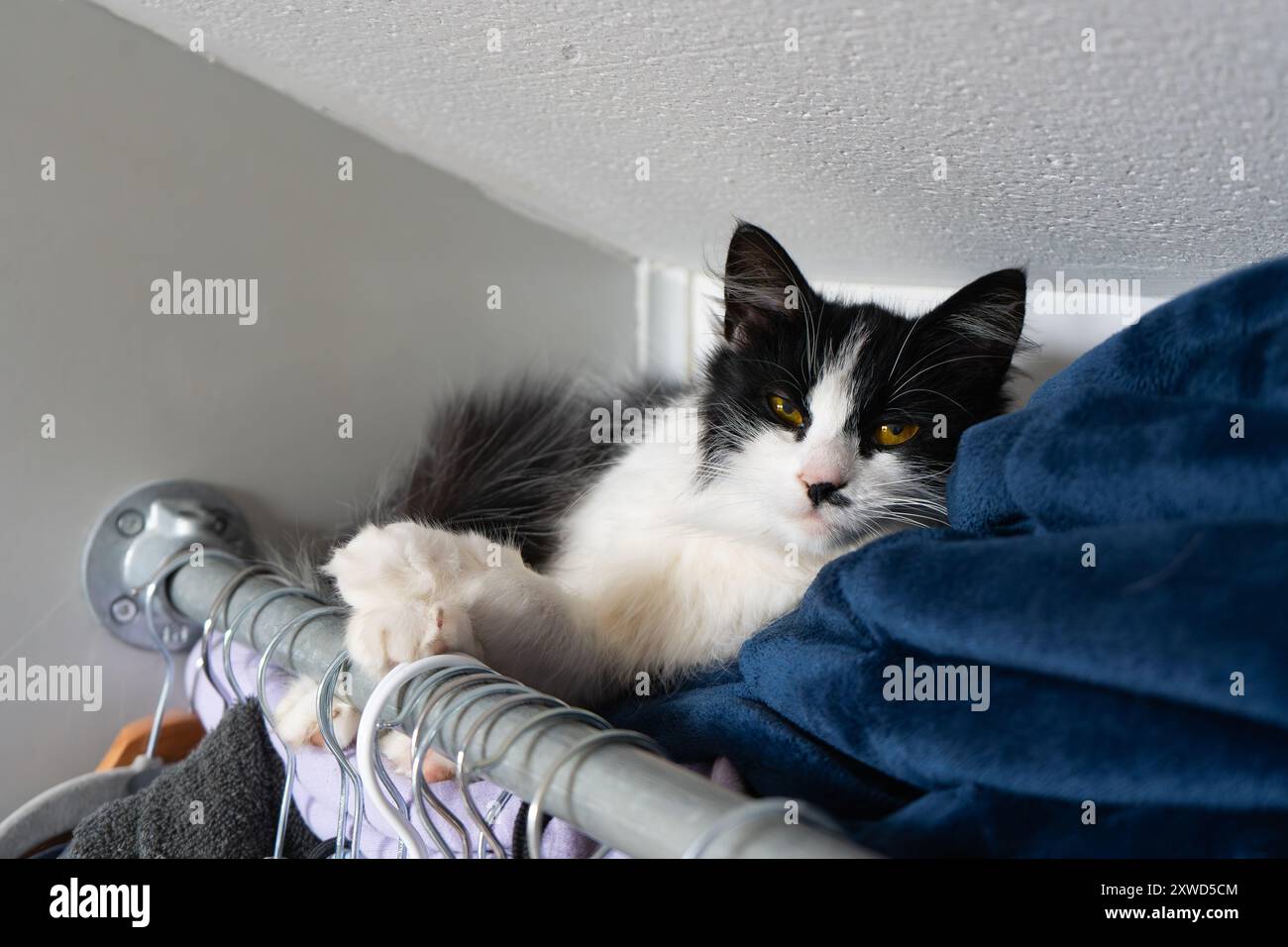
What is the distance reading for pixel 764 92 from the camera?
82cm

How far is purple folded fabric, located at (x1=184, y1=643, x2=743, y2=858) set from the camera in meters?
0.70

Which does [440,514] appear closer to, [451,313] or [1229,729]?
[451,313]

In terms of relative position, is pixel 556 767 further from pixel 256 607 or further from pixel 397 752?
pixel 256 607

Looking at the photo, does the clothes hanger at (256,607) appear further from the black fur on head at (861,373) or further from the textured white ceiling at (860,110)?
the textured white ceiling at (860,110)

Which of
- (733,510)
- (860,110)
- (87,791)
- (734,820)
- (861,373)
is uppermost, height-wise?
(860,110)

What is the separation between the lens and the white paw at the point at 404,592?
2.52 feet

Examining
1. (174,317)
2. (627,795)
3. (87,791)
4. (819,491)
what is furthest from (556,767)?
(174,317)

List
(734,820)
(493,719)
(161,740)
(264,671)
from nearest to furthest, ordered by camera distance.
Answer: (734,820) → (493,719) → (264,671) → (161,740)

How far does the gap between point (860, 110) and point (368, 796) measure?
2.16 feet

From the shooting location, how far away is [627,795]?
20.9 inches
